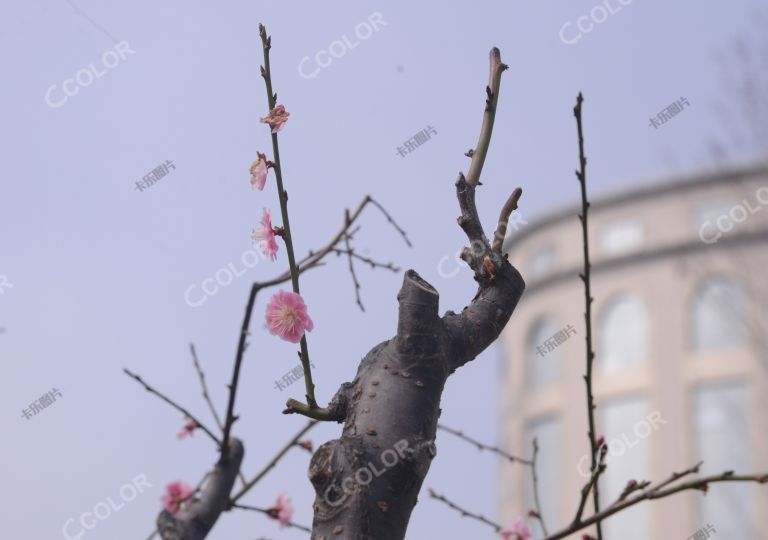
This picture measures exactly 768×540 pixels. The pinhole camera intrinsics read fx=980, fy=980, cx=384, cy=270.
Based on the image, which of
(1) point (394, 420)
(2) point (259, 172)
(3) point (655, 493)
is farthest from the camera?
(2) point (259, 172)

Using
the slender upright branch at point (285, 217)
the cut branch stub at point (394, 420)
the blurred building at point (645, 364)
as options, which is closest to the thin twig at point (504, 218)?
the cut branch stub at point (394, 420)

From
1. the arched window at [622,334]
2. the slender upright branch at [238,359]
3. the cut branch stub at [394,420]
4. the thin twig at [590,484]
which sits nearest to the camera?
the cut branch stub at [394,420]

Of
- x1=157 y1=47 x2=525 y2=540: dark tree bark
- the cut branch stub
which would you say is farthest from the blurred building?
the cut branch stub

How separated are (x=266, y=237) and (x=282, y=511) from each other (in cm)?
150

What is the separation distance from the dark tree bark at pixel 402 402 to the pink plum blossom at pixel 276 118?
1.16 feet

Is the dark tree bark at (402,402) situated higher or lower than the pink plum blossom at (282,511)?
lower

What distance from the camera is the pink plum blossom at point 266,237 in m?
1.93

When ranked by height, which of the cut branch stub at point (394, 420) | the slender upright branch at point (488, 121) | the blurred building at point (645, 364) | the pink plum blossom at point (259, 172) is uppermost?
the blurred building at point (645, 364)

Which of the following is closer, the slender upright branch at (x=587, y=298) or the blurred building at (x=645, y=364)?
the slender upright branch at (x=587, y=298)

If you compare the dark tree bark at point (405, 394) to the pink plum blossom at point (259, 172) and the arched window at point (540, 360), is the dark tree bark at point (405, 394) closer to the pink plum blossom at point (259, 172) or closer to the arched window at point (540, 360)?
the pink plum blossom at point (259, 172)

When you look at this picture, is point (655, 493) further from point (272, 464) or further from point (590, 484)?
point (272, 464)

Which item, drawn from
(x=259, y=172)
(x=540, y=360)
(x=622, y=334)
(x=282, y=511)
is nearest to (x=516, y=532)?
(x=282, y=511)

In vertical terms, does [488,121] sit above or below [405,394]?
above

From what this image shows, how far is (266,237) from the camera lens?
76.9 inches
